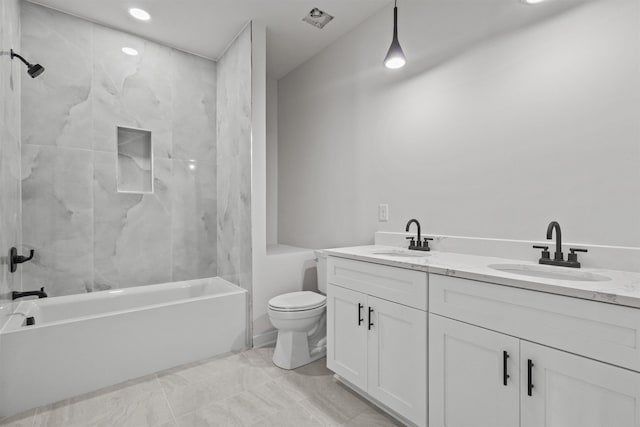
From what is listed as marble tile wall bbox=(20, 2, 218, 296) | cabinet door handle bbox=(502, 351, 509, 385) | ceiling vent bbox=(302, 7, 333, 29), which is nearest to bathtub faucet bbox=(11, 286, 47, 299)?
marble tile wall bbox=(20, 2, 218, 296)

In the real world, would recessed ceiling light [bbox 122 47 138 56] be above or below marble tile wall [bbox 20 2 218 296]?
above

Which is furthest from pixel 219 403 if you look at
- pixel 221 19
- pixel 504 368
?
pixel 221 19

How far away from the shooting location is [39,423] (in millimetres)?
1599

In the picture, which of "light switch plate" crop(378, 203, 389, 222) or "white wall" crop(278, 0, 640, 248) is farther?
"light switch plate" crop(378, 203, 389, 222)

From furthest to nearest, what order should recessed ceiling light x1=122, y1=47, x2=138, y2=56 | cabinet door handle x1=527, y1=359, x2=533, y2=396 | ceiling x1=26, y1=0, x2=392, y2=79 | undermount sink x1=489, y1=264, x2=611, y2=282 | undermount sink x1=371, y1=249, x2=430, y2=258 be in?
recessed ceiling light x1=122, y1=47, x2=138, y2=56, ceiling x1=26, y1=0, x2=392, y2=79, undermount sink x1=371, y1=249, x2=430, y2=258, undermount sink x1=489, y1=264, x2=611, y2=282, cabinet door handle x1=527, y1=359, x2=533, y2=396

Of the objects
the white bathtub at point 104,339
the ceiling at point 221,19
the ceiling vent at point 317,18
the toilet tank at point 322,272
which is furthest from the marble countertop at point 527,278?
the ceiling vent at point 317,18

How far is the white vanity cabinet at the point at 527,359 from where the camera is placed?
90 centimetres

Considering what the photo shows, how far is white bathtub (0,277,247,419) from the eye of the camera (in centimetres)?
171

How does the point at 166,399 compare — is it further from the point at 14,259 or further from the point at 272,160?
the point at 272,160

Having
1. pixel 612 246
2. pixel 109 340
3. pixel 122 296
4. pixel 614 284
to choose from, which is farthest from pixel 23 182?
pixel 612 246

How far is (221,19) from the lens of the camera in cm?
247

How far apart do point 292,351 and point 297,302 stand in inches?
13.4

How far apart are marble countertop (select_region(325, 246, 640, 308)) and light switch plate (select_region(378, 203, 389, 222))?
1.99 ft

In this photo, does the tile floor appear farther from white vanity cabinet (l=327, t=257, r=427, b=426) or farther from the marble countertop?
the marble countertop
